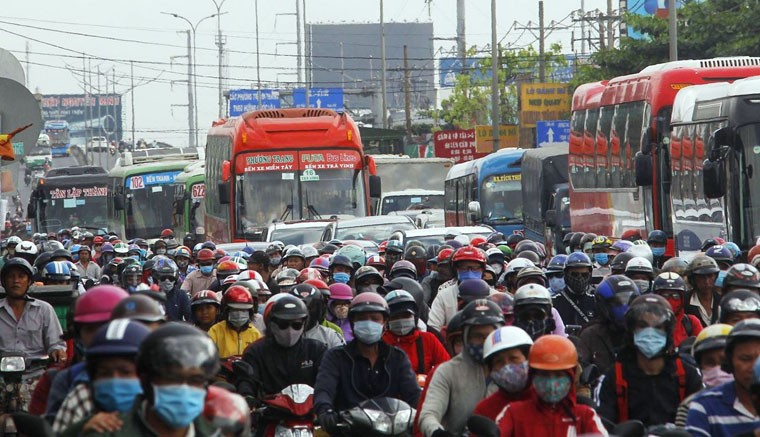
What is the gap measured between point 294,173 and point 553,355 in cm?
2370

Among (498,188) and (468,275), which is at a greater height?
(498,188)

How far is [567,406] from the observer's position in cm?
725

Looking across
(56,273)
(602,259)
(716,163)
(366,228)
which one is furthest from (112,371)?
(366,228)

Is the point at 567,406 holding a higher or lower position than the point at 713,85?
lower

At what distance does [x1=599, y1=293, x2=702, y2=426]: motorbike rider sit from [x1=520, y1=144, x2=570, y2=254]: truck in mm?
24758

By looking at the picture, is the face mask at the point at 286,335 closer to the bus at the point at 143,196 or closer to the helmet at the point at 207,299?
the helmet at the point at 207,299

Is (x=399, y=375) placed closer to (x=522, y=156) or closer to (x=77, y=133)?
(x=522, y=156)

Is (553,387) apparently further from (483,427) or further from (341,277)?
(341,277)

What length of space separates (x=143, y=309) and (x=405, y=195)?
39.7 m

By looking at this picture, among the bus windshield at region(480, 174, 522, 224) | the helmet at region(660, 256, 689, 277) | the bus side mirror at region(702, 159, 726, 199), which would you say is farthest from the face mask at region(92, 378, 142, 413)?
the bus windshield at region(480, 174, 522, 224)

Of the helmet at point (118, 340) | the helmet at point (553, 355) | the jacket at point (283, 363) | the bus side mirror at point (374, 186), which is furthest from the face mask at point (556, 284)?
the bus side mirror at point (374, 186)

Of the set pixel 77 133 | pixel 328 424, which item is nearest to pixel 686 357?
pixel 328 424

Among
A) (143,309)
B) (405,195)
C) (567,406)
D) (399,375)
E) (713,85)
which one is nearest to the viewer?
(143,309)

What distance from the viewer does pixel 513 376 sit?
780 cm
